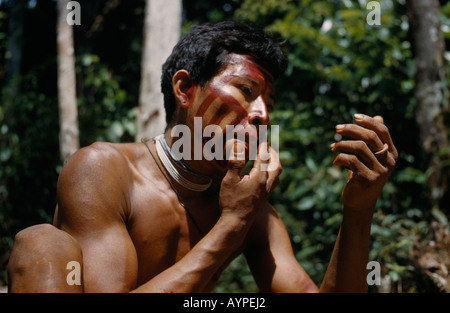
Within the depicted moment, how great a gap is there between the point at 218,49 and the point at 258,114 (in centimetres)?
37

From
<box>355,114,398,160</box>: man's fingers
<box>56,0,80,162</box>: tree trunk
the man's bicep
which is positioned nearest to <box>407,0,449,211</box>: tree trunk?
<box>355,114,398,160</box>: man's fingers

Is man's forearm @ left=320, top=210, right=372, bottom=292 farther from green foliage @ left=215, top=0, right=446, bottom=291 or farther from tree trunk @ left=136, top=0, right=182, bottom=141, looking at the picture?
tree trunk @ left=136, top=0, right=182, bottom=141

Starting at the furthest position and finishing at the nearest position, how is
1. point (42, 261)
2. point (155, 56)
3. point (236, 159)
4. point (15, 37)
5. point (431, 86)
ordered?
point (15, 37)
point (431, 86)
point (155, 56)
point (236, 159)
point (42, 261)

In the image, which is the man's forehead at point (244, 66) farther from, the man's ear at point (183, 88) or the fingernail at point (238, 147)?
the fingernail at point (238, 147)

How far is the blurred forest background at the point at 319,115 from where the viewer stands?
12.8 feet

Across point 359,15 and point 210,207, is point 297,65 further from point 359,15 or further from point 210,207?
point 210,207

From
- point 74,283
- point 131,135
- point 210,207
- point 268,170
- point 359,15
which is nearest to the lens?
point 74,283

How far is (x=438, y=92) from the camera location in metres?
4.10

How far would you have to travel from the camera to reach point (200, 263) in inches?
67.6

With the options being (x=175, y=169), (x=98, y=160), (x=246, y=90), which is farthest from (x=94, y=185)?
(x=246, y=90)

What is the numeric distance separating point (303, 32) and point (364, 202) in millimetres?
3395

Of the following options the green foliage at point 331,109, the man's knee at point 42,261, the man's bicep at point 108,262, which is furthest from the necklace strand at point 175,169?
the green foliage at point 331,109

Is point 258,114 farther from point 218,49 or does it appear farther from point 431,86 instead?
point 431,86

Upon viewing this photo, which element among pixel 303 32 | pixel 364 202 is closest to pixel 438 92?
pixel 303 32
